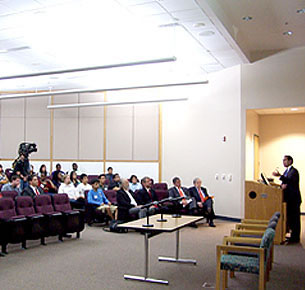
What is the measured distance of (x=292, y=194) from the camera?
7566 mm

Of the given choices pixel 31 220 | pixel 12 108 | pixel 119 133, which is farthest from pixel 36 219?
pixel 12 108

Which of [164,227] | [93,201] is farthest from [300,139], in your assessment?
[164,227]

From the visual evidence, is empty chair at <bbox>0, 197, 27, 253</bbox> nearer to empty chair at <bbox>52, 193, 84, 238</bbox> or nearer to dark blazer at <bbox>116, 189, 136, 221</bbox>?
empty chair at <bbox>52, 193, 84, 238</bbox>

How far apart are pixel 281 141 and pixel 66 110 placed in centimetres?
768

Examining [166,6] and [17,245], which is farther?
[17,245]

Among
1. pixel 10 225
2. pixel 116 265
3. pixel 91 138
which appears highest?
pixel 91 138

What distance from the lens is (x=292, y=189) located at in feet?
24.9

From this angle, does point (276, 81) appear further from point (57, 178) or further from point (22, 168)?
point (57, 178)

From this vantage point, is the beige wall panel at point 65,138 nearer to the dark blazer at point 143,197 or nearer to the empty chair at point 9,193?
the dark blazer at point 143,197

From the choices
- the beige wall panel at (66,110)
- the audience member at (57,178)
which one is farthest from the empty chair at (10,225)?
the beige wall panel at (66,110)

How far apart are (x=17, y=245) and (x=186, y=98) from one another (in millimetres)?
6193

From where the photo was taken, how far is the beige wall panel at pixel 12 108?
1544 cm

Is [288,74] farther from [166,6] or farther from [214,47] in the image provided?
[166,6]

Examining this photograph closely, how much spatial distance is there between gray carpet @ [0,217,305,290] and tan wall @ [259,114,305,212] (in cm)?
478
